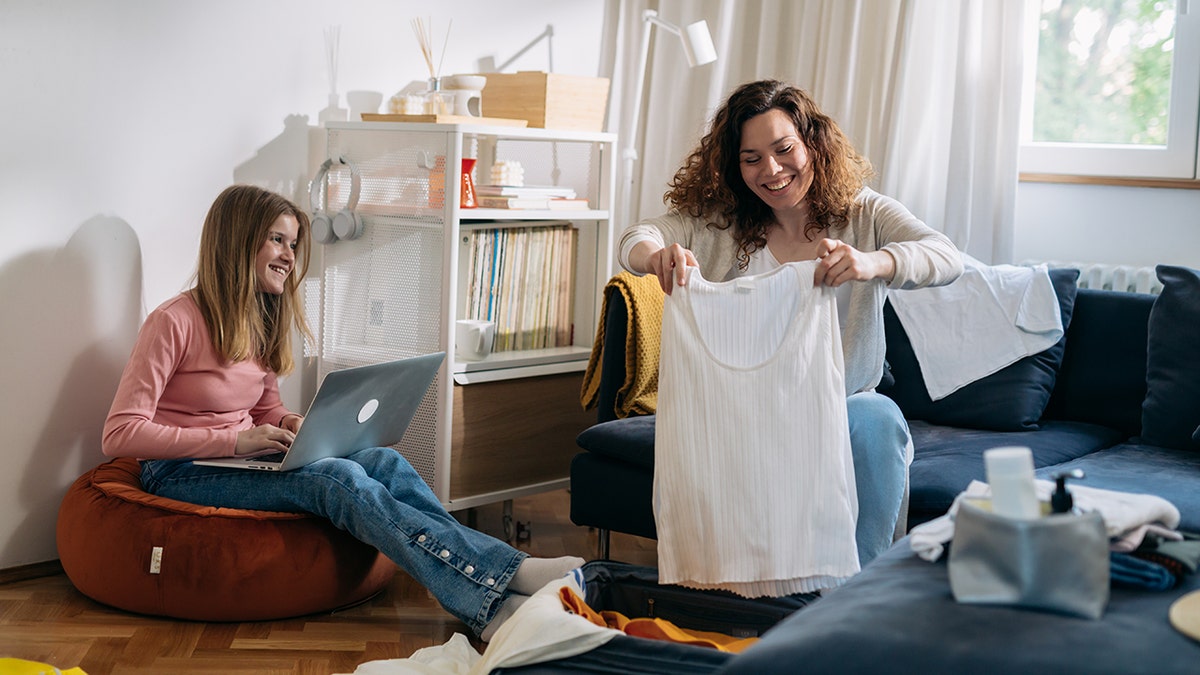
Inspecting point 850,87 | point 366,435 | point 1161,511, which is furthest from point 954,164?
point 1161,511

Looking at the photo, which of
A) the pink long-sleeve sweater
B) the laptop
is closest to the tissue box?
the laptop

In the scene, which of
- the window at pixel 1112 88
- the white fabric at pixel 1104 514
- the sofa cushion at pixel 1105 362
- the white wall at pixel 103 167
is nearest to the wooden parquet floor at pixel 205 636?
the white wall at pixel 103 167

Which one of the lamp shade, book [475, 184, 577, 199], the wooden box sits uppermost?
the lamp shade

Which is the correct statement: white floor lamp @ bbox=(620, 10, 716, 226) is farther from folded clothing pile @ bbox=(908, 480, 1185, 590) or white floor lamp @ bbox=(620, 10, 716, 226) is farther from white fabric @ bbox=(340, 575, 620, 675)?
folded clothing pile @ bbox=(908, 480, 1185, 590)

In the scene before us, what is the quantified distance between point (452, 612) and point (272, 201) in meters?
0.97

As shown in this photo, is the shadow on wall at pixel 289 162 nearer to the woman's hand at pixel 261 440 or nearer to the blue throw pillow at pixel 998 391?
the woman's hand at pixel 261 440

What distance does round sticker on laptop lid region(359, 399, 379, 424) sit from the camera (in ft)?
8.14

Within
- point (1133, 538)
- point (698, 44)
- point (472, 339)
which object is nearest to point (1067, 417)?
point (698, 44)

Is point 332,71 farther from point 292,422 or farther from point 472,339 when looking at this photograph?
point 292,422

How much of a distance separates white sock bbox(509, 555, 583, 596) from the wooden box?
127 centimetres

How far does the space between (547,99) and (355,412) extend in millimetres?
1085

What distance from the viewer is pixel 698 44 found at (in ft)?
10.8

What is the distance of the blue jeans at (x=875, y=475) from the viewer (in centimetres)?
219

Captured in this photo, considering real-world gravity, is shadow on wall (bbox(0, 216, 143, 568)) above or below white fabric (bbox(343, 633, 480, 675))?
above
